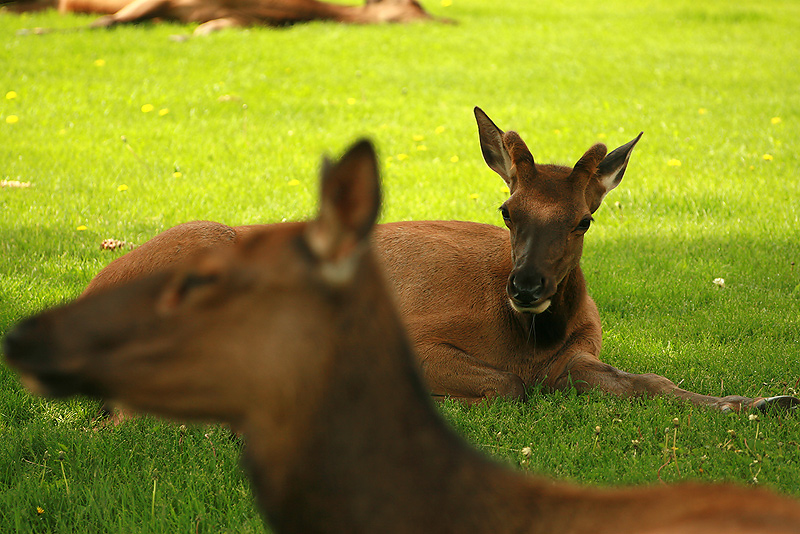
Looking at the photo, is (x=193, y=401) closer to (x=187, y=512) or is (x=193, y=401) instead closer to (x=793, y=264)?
(x=187, y=512)

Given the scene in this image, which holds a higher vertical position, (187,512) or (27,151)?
(187,512)

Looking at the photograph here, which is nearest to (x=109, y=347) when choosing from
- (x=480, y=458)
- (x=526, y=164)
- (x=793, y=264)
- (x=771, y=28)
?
(x=480, y=458)

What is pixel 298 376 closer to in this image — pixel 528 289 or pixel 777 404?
pixel 528 289

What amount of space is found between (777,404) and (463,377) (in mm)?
1867

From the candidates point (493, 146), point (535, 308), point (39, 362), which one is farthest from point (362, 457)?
point (493, 146)

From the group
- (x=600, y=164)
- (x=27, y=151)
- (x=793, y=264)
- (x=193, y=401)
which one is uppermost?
(x=193, y=401)

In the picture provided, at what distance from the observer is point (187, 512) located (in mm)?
3666

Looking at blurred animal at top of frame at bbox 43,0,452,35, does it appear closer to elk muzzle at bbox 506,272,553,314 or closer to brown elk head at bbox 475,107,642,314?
brown elk head at bbox 475,107,642,314

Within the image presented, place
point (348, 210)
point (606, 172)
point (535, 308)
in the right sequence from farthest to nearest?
point (606, 172)
point (535, 308)
point (348, 210)

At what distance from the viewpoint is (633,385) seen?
510 cm

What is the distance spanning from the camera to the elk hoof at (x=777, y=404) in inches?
185

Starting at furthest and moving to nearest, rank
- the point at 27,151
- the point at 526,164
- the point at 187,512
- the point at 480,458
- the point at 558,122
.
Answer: the point at 558,122
the point at 27,151
the point at 526,164
the point at 187,512
the point at 480,458

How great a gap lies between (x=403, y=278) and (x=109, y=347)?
14.0 feet

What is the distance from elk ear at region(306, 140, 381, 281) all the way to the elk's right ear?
4165mm
